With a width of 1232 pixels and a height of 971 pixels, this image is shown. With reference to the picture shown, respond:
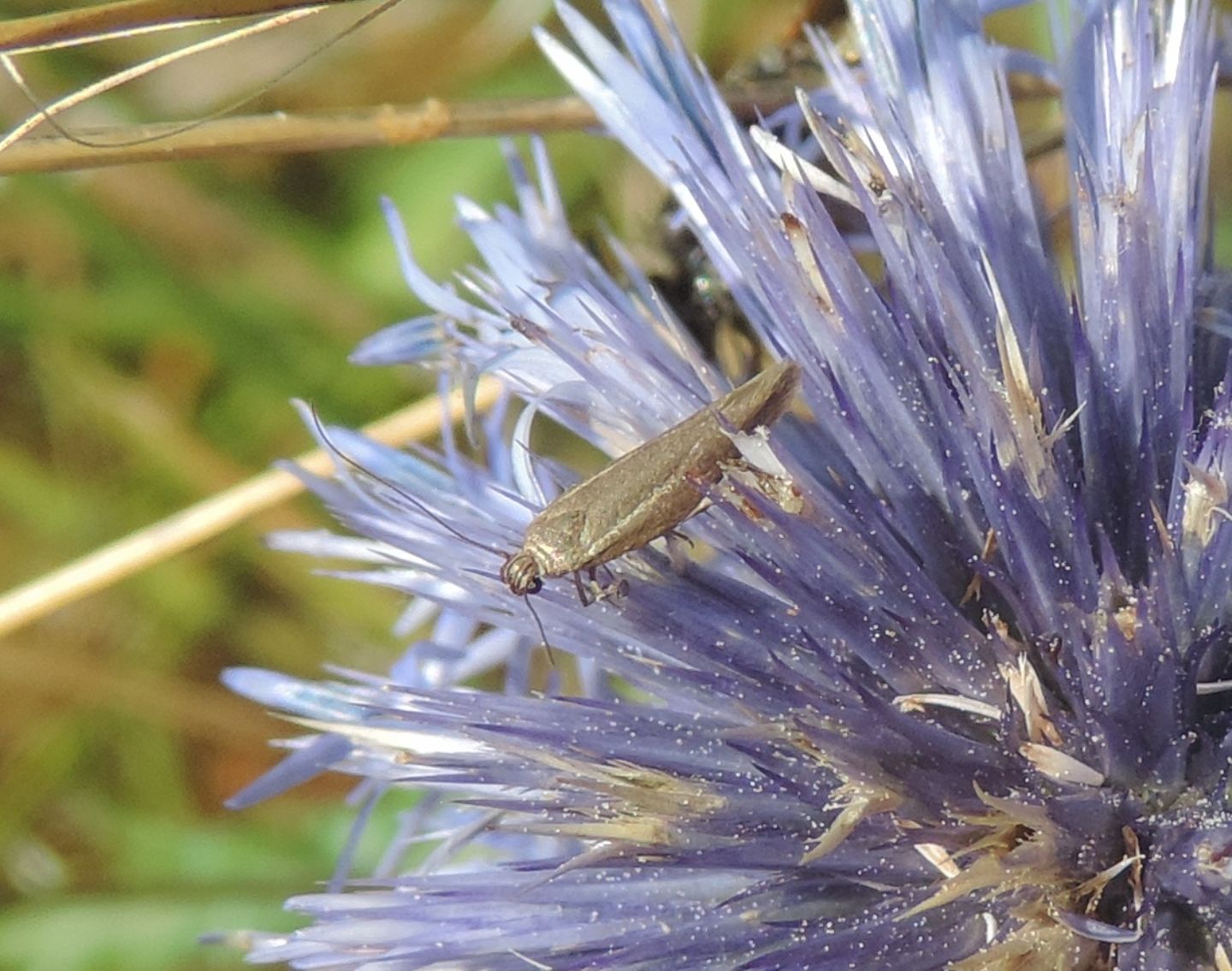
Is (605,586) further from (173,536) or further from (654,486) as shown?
(173,536)

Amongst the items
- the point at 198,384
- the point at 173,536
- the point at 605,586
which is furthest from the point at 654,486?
the point at 198,384

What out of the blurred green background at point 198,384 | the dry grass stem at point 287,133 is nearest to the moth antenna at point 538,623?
the dry grass stem at point 287,133

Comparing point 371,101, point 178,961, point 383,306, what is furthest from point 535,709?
point 371,101

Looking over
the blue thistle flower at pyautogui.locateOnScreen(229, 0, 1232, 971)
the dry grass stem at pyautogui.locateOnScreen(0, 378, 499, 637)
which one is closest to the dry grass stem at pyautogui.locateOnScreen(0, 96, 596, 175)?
the blue thistle flower at pyautogui.locateOnScreen(229, 0, 1232, 971)

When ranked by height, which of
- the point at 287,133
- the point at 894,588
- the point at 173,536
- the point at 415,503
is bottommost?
the point at 894,588

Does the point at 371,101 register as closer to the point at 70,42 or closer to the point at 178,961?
the point at 178,961

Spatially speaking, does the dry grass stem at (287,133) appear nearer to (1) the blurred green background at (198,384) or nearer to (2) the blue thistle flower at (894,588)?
(2) the blue thistle flower at (894,588)
